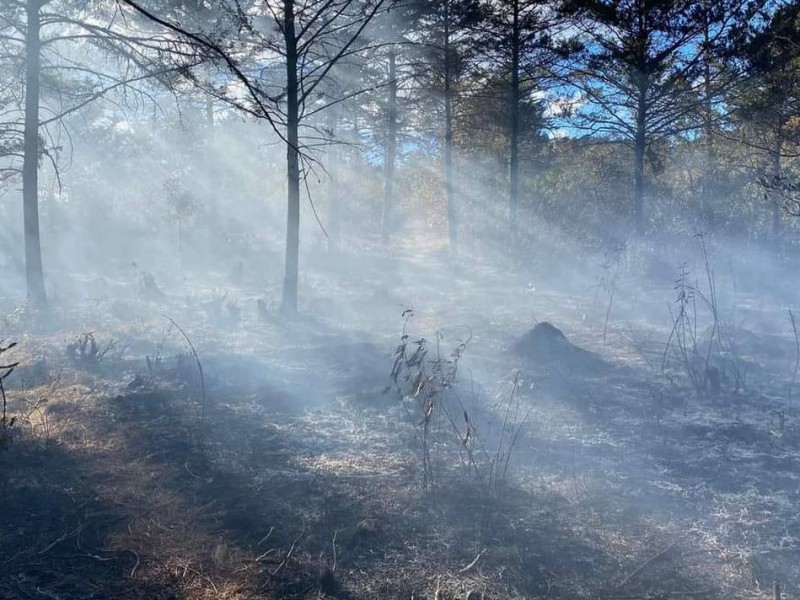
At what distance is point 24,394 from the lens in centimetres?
660

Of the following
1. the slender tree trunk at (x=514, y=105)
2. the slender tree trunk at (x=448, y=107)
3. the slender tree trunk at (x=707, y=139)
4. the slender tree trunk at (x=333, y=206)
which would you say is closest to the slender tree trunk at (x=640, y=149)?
the slender tree trunk at (x=707, y=139)

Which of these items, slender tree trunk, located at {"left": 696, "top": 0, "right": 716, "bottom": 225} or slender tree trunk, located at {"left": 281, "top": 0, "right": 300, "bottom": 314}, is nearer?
slender tree trunk, located at {"left": 281, "top": 0, "right": 300, "bottom": 314}

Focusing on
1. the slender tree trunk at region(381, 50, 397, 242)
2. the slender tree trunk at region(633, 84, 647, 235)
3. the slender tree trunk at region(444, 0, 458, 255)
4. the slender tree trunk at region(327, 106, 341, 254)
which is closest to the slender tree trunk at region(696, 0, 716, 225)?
the slender tree trunk at region(633, 84, 647, 235)

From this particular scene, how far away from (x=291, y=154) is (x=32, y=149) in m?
4.36

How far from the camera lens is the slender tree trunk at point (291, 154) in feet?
31.6

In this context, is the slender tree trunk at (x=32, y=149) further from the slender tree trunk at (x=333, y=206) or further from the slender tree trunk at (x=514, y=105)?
the slender tree trunk at (x=514, y=105)

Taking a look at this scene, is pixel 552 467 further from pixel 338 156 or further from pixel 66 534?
pixel 338 156

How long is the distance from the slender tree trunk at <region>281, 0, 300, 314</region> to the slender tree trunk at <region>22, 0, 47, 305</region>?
157 inches

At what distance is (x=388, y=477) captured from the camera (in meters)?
4.59

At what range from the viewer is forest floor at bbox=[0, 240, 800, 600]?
337 centimetres

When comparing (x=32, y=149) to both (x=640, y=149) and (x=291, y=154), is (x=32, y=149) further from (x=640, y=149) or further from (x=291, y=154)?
(x=640, y=149)

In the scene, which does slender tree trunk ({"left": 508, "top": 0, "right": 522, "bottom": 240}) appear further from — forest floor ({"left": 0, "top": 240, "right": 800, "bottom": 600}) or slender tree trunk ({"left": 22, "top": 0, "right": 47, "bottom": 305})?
slender tree trunk ({"left": 22, "top": 0, "right": 47, "bottom": 305})

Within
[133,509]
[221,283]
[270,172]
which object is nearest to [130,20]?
[221,283]

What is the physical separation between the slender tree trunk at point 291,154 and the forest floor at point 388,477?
8.19 ft
